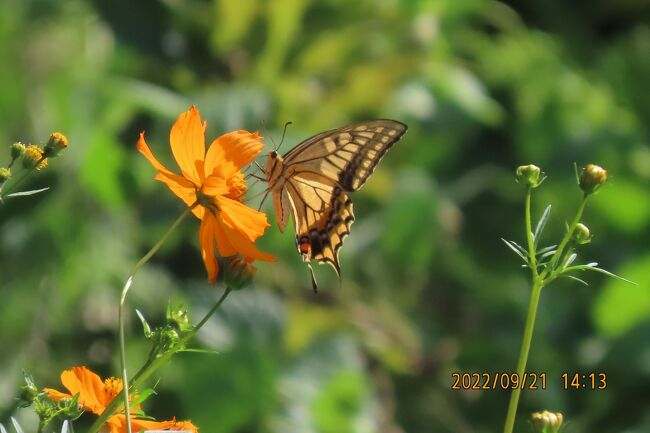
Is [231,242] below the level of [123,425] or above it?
above

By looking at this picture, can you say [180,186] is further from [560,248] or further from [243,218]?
[560,248]

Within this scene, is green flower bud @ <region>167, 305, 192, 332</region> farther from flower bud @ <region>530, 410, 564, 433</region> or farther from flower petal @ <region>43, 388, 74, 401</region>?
flower bud @ <region>530, 410, 564, 433</region>

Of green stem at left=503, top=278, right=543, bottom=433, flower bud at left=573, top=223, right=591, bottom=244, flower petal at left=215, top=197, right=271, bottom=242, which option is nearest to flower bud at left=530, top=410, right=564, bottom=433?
green stem at left=503, top=278, right=543, bottom=433

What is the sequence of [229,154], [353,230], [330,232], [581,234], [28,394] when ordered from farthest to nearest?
[353,230], [330,232], [229,154], [581,234], [28,394]

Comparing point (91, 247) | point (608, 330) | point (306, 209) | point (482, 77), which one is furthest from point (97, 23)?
point (306, 209)
